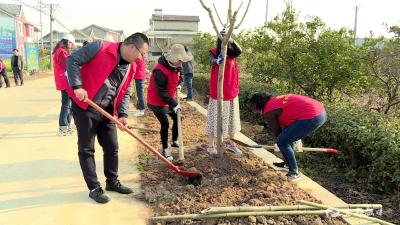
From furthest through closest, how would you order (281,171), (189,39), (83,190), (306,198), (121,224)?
(189,39) < (281,171) < (83,190) < (306,198) < (121,224)

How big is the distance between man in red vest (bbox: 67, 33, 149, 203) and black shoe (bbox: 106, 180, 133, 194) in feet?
0.80

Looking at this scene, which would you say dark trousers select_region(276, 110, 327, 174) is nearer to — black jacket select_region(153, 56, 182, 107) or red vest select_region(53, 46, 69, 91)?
black jacket select_region(153, 56, 182, 107)

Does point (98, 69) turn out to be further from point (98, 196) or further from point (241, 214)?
point (241, 214)

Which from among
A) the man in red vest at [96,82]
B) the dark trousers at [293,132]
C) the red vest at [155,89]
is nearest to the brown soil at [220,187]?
the dark trousers at [293,132]

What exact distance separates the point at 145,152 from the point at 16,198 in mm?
2096

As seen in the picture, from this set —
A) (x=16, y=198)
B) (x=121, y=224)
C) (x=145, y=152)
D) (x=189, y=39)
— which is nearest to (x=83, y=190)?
(x=16, y=198)

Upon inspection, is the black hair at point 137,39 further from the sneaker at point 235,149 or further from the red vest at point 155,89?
the sneaker at point 235,149

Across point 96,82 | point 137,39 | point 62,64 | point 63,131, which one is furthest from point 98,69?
point 63,131

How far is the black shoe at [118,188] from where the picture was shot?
4039 mm

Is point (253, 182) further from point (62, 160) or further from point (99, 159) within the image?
point (62, 160)

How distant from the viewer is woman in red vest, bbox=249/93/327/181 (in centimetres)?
429

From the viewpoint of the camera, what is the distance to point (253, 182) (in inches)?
167

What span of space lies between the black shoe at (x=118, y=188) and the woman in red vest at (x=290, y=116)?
1.69 meters

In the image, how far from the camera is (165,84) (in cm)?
496
